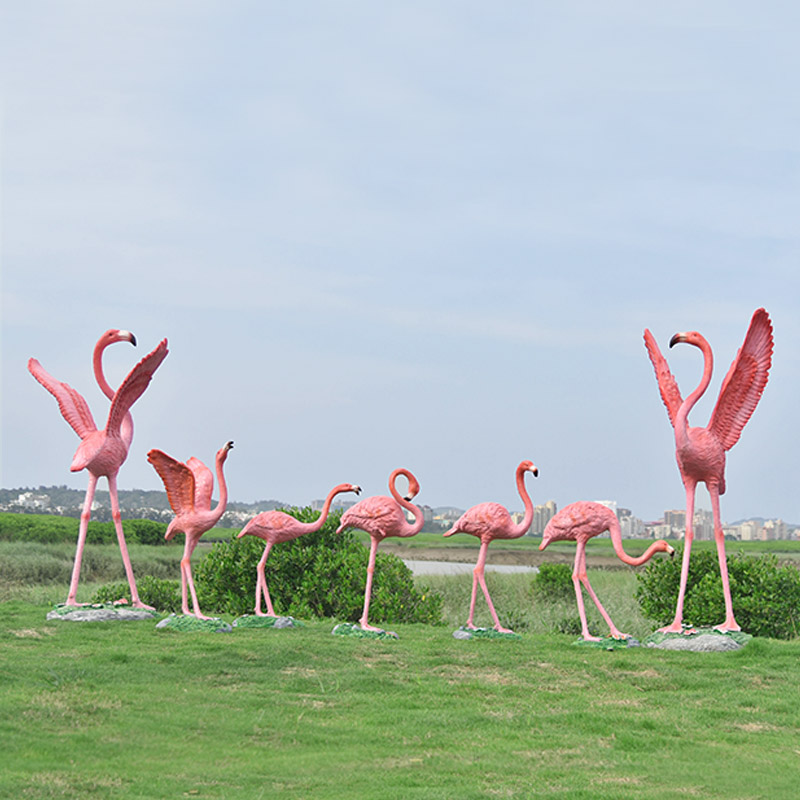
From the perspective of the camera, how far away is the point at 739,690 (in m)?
9.81

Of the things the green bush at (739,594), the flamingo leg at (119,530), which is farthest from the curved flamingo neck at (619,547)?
the flamingo leg at (119,530)

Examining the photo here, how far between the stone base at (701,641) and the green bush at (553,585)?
319 inches

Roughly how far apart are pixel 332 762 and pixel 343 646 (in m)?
4.56

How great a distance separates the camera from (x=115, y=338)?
541 inches

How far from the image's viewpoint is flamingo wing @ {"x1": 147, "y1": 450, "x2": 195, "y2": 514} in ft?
40.3

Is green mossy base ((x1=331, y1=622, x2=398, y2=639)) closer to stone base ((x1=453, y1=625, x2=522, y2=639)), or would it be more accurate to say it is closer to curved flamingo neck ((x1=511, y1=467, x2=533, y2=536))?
stone base ((x1=453, y1=625, x2=522, y2=639))

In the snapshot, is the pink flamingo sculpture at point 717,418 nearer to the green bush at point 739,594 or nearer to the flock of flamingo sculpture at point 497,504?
the flock of flamingo sculpture at point 497,504

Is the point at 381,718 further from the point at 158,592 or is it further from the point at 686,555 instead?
the point at 158,592

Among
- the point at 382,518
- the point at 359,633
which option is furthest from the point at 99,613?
the point at 382,518

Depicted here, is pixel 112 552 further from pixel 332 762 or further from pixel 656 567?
pixel 332 762

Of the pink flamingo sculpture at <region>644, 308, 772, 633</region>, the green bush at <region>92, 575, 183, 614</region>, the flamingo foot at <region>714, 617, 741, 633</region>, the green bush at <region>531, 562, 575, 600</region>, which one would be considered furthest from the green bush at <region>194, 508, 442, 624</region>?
the flamingo foot at <region>714, 617, 741, 633</region>

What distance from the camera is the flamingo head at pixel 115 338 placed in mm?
13570

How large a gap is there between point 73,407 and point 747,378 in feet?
31.6

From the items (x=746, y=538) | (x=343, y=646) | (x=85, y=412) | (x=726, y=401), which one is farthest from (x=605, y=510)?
(x=746, y=538)
